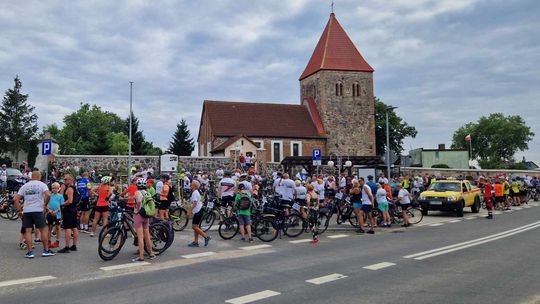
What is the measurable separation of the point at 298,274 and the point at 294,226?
5.26 m

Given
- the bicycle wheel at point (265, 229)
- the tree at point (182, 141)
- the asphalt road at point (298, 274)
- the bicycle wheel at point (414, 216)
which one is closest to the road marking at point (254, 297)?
the asphalt road at point (298, 274)

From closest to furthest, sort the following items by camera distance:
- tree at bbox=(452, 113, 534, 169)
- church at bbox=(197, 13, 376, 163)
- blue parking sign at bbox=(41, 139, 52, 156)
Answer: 1. blue parking sign at bbox=(41, 139, 52, 156)
2. church at bbox=(197, 13, 376, 163)
3. tree at bbox=(452, 113, 534, 169)

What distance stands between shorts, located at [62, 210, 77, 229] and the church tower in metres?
46.4

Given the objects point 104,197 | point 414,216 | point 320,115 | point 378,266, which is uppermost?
point 320,115

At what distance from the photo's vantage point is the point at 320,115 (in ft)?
187

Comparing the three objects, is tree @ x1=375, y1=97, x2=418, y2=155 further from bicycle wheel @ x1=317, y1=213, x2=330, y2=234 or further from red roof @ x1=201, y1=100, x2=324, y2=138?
bicycle wheel @ x1=317, y1=213, x2=330, y2=234

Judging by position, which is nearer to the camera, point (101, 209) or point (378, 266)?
point (378, 266)

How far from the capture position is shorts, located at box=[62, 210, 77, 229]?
1059 cm

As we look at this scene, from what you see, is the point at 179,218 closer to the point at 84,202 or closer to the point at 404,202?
the point at 84,202

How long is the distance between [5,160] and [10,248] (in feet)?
179

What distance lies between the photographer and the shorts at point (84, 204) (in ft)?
44.2

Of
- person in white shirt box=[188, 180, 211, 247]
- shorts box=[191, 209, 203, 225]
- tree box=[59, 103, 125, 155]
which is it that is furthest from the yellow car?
tree box=[59, 103, 125, 155]

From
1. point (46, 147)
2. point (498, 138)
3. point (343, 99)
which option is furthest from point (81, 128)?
point (498, 138)

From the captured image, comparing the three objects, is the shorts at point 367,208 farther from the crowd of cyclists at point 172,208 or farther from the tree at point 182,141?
the tree at point 182,141
